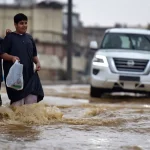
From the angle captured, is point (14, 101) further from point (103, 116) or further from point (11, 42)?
point (103, 116)

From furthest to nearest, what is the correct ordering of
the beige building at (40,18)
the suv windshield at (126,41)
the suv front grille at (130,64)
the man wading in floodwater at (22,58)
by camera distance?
1. the beige building at (40,18)
2. the suv windshield at (126,41)
3. the suv front grille at (130,64)
4. the man wading in floodwater at (22,58)

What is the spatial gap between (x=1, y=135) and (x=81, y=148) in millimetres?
1093

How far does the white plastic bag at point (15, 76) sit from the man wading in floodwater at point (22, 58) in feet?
0.73

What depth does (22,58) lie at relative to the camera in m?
8.16

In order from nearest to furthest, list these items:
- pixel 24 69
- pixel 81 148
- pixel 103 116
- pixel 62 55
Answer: pixel 81 148, pixel 24 69, pixel 103 116, pixel 62 55

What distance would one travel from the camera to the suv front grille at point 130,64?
13.6m

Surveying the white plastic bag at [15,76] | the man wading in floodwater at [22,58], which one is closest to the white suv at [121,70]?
the man wading in floodwater at [22,58]

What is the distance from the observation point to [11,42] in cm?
816

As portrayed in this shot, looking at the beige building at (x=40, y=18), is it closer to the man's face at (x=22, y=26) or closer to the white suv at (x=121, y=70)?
the white suv at (x=121, y=70)

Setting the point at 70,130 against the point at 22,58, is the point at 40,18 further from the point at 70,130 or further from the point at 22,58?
the point at 70,130

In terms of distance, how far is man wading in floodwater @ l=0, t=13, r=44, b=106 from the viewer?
814cm

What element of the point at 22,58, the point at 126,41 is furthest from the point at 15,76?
the point at 126,41

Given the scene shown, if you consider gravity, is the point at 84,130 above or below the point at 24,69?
below

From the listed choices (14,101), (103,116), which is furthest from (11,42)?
(103,116)
